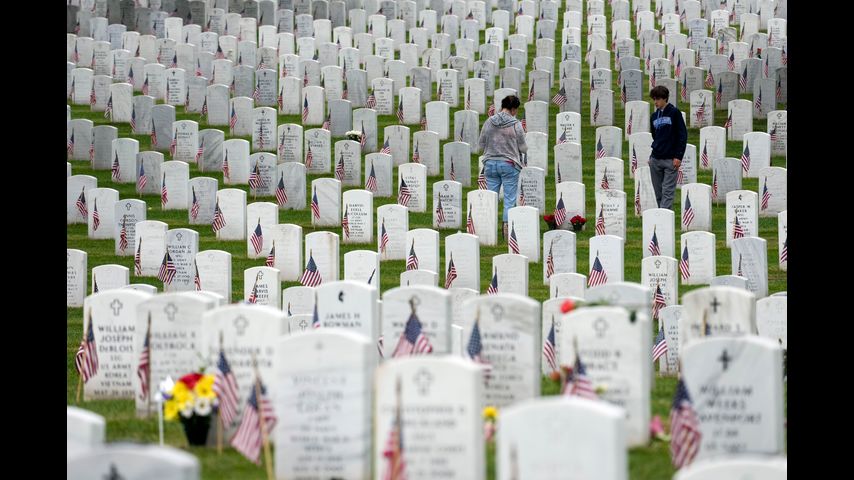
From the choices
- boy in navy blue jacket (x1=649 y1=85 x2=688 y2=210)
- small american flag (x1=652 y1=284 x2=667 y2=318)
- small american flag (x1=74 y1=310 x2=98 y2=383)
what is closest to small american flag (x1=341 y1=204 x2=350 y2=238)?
boy in navy blue jacket (x1=649 y1=85 x2=688 y2=210)

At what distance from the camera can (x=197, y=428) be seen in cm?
1029

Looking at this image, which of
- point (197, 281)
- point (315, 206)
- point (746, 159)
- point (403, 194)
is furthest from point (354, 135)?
Result: point (197, 281)

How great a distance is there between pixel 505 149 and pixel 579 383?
878 cm

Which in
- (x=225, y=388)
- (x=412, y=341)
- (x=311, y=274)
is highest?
(x=311, y=274)

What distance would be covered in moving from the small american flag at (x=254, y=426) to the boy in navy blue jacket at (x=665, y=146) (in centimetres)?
935

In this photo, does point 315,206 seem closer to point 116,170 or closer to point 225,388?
point 116,170

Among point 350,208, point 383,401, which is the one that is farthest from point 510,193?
point 383,401

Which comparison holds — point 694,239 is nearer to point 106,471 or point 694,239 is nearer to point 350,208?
point 350,208

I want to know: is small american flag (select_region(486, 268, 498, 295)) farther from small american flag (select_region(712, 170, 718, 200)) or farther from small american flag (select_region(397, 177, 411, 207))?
small american flag (select_region(712, 170, 718, 200))

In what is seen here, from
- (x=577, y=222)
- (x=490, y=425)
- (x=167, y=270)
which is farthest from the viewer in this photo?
(x=577, y=222)

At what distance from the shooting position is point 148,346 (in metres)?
11.1

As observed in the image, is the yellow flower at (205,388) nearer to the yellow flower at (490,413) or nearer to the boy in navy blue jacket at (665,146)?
the yellow flower at (490,413)

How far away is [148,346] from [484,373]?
8.14 ft

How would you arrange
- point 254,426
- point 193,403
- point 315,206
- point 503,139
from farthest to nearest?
point 315,206, point 503,139, point 193,403, point 254,426
